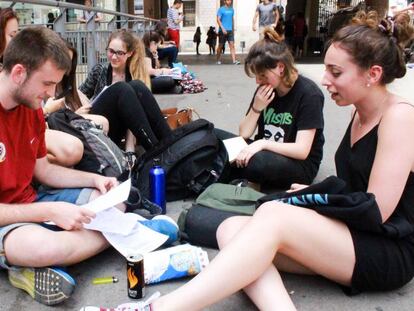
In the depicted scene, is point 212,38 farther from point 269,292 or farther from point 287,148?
point 269,292

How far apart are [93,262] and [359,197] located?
4.84 ft

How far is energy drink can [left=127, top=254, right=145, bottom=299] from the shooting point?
7.03 feet

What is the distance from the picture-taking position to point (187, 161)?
3.41 m

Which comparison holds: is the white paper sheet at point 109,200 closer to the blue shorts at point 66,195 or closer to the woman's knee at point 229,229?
the blue shorts at point 66,195

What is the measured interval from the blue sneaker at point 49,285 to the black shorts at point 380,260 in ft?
4.22

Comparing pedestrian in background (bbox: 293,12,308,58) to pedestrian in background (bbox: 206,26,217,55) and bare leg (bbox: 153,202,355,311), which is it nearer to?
pedestrian in background (bbox: 206,26,217,55)

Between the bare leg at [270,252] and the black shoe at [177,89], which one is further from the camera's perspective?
the black shoe at [177,89]

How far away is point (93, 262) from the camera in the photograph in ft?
8.80

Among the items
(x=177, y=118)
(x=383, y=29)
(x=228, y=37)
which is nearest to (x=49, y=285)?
(x=383, y=29)

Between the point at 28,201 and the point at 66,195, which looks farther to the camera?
the point at 66,195

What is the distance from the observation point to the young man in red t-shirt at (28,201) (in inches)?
86.8

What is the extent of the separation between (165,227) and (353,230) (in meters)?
1.05

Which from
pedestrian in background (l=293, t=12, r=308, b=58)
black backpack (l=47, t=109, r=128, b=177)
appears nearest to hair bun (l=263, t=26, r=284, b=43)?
black backpack (l=47, t=109, r=128, b=177)

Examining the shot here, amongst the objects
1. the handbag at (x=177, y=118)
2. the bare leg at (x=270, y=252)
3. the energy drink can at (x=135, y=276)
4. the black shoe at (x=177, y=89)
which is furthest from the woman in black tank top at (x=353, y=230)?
the black shoe at (x=177, y=89)
